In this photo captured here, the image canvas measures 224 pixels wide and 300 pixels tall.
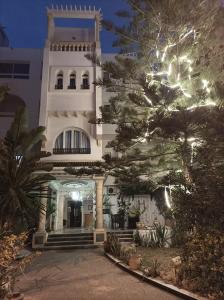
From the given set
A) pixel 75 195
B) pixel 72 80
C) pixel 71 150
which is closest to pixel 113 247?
pixel 71 150

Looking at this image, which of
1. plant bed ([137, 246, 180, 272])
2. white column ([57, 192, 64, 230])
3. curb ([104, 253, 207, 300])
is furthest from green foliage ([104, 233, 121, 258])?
white column ([57, 192, 64, 230])

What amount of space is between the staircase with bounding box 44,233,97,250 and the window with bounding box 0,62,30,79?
33.2 feet

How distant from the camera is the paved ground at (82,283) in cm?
580

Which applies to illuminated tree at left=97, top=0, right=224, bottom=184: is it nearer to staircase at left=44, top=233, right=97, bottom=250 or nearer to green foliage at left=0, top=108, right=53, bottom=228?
green foliage at left=0, top=108, right=53, bottom=228

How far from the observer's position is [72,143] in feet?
52.1

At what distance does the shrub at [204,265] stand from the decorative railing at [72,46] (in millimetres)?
13642

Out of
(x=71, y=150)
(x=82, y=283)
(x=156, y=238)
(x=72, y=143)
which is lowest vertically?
(x=82, y=283)

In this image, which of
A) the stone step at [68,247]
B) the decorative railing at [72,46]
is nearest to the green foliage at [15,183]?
the stone step at [68,247]

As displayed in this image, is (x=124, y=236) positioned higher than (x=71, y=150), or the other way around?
(x=71, y=150)

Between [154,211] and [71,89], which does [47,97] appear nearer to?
[71,89]

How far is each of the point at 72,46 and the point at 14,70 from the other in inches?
163

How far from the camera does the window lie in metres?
18.4

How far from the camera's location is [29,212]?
328 inches

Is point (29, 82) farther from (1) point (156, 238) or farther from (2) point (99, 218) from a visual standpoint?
(1) point (156, 238)
